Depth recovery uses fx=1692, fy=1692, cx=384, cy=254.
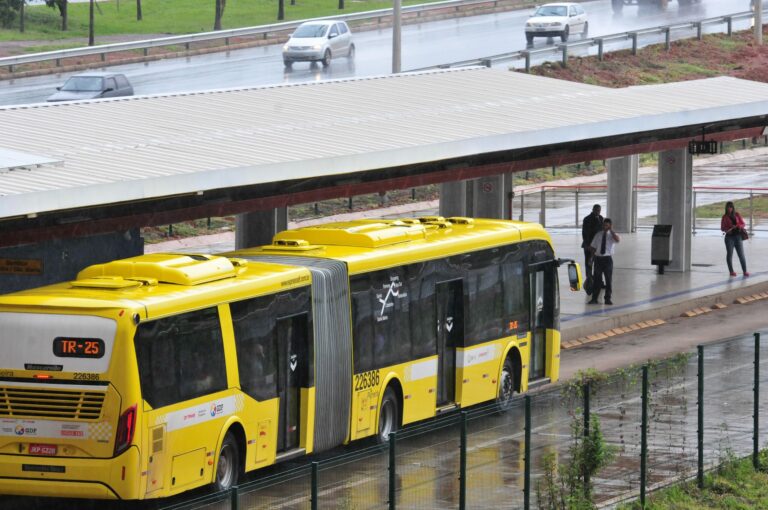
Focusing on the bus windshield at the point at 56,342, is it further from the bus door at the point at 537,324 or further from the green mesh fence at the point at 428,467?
the bus door at the point at 537,324

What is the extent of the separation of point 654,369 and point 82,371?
5.92m

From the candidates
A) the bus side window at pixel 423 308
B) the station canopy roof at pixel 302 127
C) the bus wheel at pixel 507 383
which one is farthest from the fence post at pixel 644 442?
the station canopy roof at pixel 302 127

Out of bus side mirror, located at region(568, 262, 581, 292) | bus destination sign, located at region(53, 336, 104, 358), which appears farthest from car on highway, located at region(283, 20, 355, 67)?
bus destination sign, located at region(53, 336, 104, 358)

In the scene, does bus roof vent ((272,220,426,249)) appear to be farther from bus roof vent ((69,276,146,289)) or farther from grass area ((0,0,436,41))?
grass area ((0,0,436,41))

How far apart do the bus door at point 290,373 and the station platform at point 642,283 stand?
11.5 meters

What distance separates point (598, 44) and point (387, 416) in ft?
157

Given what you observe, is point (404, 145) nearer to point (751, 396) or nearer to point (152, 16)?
point (751, 396)

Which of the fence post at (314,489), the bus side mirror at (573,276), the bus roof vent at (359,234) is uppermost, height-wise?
the bus roof vent at (359,234)

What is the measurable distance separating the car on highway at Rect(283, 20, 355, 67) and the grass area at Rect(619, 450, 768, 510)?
152 ft

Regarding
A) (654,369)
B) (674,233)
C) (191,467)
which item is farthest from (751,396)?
(674,233)

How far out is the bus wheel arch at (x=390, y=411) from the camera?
20.6 metres

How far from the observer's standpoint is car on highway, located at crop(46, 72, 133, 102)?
2050 inches

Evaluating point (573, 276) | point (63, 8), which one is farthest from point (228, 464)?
point (63, 8)

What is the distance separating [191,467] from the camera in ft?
55.4
